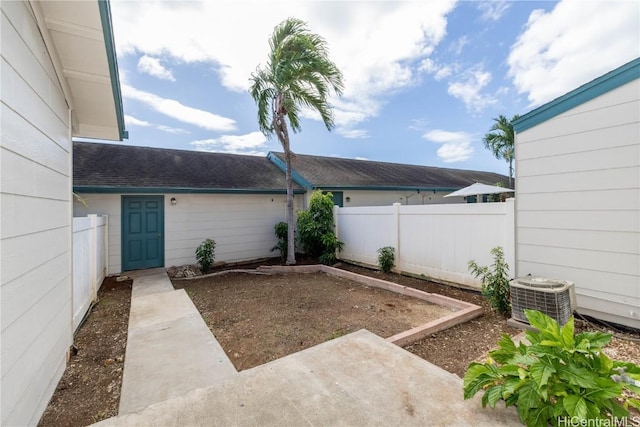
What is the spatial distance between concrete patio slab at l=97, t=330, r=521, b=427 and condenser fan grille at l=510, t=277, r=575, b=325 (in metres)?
1.90

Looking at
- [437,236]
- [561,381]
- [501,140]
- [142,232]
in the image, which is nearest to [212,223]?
[142,232]

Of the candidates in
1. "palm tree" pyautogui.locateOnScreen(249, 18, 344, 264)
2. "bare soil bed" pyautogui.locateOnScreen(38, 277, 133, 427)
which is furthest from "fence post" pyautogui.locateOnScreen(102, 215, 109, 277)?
"palm tree" pyautogui.locateOnScreen(249, 18, 344, 264)

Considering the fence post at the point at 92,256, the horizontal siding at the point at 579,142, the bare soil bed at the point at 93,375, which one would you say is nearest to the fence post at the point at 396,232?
the horizontal siding at the point at 579,142

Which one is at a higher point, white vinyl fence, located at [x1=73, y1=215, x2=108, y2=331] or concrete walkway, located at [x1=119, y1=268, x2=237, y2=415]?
white vinyl fence, located at [x1=73, y1=215, x2=108, y2=331]

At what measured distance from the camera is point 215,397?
7.27 feet

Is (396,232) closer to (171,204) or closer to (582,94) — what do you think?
(582,94)

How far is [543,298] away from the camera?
3414 millimetres

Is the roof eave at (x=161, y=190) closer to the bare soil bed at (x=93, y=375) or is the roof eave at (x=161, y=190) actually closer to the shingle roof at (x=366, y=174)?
the shingle roof at (x=366, y=174)

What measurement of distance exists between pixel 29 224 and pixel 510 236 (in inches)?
235

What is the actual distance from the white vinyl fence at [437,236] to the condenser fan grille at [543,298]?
0.90 metres

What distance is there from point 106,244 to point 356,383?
7.83 metres

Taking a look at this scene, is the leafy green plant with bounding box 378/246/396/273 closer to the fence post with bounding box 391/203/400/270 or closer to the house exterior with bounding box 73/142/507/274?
the fence post with bounding box 391/203/400/270

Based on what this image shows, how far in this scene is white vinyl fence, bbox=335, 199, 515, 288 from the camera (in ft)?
15.7

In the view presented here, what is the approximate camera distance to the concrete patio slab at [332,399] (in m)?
1.95
